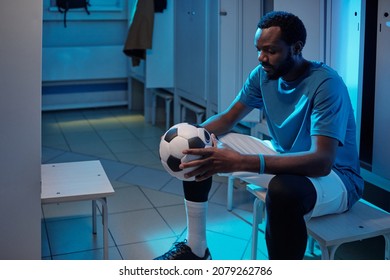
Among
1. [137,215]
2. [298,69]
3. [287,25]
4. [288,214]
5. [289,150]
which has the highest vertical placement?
[287,25]

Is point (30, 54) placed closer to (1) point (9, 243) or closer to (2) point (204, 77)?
(1) point (9, 243)

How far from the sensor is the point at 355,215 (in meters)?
1.56

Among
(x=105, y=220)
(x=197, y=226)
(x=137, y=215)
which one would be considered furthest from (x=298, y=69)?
(x=137, y=215)

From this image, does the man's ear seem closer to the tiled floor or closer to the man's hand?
the man's hand

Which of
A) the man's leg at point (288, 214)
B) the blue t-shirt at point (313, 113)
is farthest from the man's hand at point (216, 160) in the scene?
the blue t-shirt at point (313, 113)

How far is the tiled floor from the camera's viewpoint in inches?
80.4

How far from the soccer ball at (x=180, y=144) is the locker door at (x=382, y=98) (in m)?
0.83

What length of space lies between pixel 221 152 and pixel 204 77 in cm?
193

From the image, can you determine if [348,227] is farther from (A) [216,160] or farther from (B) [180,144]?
(B) [180,144]

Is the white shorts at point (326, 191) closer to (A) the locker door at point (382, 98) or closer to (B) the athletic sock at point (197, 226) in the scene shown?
(B) the athletic sock at point (197, 226)

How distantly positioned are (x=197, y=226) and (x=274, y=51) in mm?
623

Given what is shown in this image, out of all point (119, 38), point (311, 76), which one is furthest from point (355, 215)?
point (119, 38)

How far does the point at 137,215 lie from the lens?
242cm

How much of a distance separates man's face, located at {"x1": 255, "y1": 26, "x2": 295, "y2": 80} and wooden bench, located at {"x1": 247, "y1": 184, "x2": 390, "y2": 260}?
404 mm
